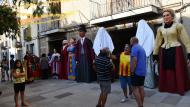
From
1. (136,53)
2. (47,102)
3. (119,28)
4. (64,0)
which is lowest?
(47,102)

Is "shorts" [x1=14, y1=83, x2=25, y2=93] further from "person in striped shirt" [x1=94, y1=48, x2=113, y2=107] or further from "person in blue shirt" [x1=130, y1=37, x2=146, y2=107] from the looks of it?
"person in blue shirt" [x1=130, y1=37, x2=146, y2=107]

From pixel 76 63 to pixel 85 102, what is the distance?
4.30 meters

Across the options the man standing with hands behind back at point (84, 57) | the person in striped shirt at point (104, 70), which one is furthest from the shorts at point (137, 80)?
the man standing with hands behind back at point (84, 57)

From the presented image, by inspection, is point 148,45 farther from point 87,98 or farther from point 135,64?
point 135,64

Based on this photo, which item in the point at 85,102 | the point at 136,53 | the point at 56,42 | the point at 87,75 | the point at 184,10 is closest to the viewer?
the point at 136,53

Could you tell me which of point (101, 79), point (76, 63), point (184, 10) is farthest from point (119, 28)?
point (101, 79)

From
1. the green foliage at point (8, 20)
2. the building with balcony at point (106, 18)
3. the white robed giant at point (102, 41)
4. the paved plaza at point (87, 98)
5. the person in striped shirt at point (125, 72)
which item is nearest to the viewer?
the paved plaza at point (87, 98)

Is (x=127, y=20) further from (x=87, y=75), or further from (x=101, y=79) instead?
(x=101, y=79)

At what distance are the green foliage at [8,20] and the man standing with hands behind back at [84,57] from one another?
3779mm

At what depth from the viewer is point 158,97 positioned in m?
8.46

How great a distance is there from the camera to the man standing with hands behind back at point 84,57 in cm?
1207

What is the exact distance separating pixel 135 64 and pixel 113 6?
6.48 metres

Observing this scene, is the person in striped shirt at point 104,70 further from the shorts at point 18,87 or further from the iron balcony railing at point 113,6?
the iron balcony railing at point 113,6

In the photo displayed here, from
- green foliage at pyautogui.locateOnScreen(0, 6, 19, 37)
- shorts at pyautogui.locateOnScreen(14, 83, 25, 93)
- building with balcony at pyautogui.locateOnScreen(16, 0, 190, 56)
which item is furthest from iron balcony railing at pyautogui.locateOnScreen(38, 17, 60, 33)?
shorts at pyautogui.locateOnScreen(14, 83, 25, 93)
